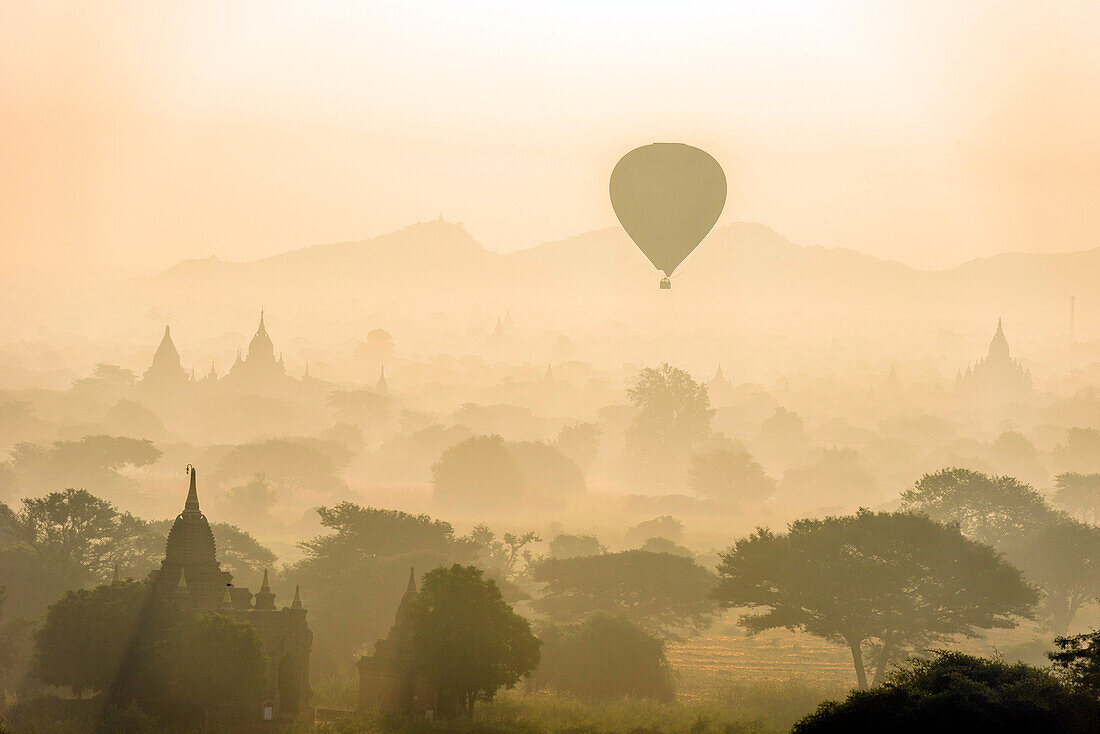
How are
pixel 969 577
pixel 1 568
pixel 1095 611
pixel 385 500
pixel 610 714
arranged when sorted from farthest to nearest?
pixel 385 500 → pixel 1095 611 → pixel 1 568 → pixel 969 577 → pixel 610 714

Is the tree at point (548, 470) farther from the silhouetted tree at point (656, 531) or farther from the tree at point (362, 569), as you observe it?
the tree at point (362, 569)

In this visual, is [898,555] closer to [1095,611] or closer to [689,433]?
[1095,611]

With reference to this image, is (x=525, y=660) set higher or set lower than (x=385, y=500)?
lower

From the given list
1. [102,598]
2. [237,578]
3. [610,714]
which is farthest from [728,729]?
[237,578]

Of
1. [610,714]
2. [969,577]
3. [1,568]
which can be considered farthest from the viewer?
[1,568]

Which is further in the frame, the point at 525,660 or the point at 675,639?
the point at 675,639

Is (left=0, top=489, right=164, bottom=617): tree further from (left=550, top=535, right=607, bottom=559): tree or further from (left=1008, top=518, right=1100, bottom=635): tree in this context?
(left=1008, top=518, right=1100, bottom=635): tree

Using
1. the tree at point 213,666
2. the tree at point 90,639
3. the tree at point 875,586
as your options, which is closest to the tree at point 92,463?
the tree at point 875,586
